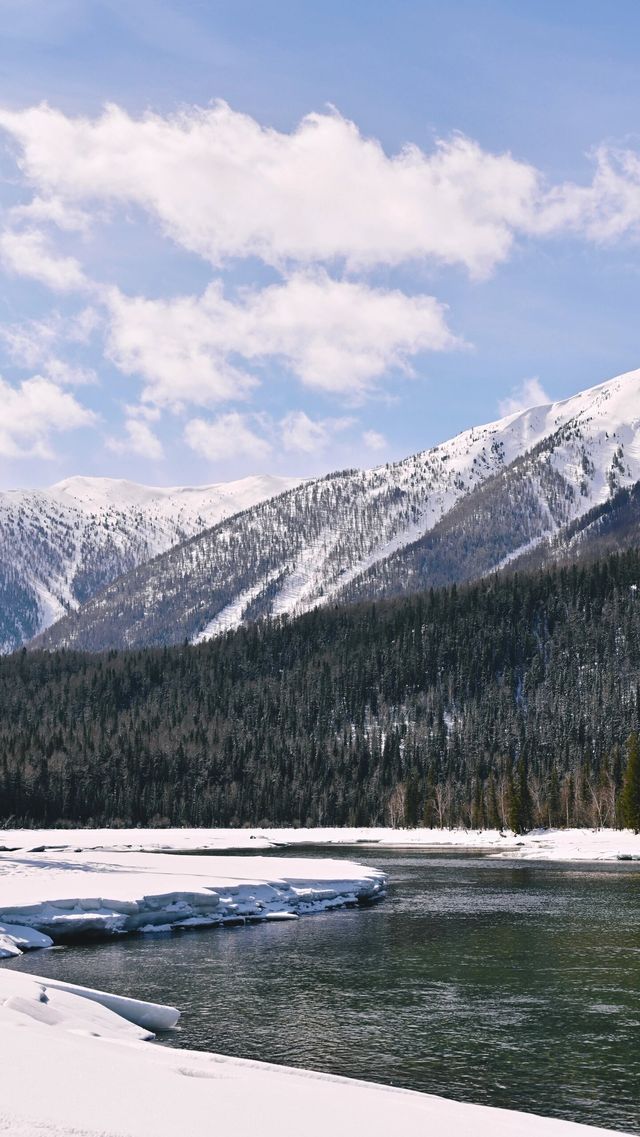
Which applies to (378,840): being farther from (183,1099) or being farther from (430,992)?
(183,1099)

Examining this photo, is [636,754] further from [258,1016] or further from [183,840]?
[258,1016]

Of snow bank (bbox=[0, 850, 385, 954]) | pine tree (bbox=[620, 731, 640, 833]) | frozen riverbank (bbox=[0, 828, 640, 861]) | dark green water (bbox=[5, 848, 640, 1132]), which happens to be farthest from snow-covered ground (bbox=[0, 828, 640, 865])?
dark green water (bbox=[5, 848, 640, 1132])

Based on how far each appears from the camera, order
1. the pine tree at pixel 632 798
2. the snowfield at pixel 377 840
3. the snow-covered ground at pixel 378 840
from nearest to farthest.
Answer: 1. the snowfield at pixel 377 840
2. the snow-covered ground at pixel 378 840
3. the pine tree at pixel 632 798

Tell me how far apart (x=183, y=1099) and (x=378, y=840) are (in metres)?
145

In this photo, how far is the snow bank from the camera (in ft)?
152

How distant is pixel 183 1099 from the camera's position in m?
16.3

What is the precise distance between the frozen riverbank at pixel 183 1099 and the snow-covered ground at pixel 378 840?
86.3 meters

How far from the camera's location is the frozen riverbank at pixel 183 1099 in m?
14.4

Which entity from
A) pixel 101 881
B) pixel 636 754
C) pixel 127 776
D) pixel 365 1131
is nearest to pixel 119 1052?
pixel 365 1131

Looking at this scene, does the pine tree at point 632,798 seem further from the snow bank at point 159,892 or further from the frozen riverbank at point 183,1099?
the frozen riverbank at point 183,1099

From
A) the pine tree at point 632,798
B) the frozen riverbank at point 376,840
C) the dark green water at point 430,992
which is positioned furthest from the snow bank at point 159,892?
the pine tree at point 632,798

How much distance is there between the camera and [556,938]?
4588 cm

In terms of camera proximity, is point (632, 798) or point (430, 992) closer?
point (430, 992)

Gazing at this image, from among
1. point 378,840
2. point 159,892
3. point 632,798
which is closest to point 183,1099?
point 159,892
